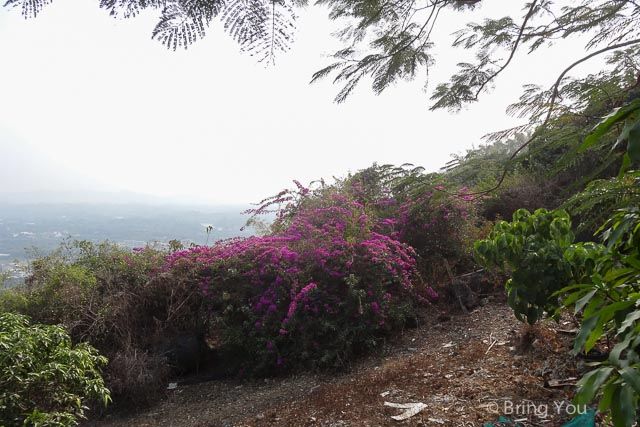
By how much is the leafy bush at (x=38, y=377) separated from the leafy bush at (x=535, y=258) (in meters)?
2.72

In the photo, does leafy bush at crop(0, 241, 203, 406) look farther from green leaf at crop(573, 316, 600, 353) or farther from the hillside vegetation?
green leaf at crop(573, 316, 600, 353)

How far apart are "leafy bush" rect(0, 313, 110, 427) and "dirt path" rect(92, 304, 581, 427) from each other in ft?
4.03

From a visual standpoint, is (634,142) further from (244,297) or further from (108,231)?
(108,231)

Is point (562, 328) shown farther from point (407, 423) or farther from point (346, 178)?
point (346, 178)

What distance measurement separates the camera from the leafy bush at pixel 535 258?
2152 mm

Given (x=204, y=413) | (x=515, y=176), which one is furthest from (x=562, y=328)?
(x=515, y=176)

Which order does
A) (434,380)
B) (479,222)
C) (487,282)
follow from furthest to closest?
(479,222) → (487,282) → (434,380)

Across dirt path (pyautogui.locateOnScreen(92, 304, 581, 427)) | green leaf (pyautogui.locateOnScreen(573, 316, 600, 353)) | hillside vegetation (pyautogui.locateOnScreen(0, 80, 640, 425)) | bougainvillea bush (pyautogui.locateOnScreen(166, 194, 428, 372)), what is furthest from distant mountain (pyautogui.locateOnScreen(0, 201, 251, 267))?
green leaf (pyautogui.locateOnScreen(573, 316, 600, 353))

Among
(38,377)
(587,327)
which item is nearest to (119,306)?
(38,377)

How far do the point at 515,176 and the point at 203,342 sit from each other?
22.2 ft

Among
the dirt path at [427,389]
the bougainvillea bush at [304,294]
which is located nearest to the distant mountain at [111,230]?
the bougainvillea bush at [304,294]

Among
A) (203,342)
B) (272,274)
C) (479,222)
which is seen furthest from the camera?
(479,222)

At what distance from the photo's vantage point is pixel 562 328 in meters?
3.09

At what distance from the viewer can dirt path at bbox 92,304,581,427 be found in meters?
2.20
